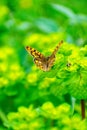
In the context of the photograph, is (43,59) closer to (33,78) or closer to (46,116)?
(46,116)

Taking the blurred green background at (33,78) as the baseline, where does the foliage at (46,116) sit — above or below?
below

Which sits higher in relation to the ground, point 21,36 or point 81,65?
point 21,36

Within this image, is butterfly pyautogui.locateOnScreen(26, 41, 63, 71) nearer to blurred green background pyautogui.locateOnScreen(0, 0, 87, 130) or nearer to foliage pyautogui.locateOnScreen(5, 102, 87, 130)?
blurred green background pyautogui.locateOnScreen(0, 0, 87, 130)

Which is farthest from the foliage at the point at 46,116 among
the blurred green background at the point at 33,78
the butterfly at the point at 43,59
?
the butterfly at the point at 43,59

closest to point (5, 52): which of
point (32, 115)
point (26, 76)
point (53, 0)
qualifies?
point (26, 76)

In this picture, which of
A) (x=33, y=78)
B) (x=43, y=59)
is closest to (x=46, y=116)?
(x=43, y=59)

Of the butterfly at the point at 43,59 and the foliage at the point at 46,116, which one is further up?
the butterfly at the point at 43,59

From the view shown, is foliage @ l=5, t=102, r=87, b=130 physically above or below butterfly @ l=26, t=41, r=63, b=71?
below

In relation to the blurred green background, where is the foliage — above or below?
below

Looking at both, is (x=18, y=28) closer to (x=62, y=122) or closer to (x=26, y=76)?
Result: (x=26, y=76)

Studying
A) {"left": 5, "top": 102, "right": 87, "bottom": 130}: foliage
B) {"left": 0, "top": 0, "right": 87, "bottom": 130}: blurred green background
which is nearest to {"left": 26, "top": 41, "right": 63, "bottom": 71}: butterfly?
{"left": 0, "top": 0, "right": 87, "bottom": 130}: blurred green background

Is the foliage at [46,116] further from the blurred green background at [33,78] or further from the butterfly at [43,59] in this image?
the butterfly at [43,59]
